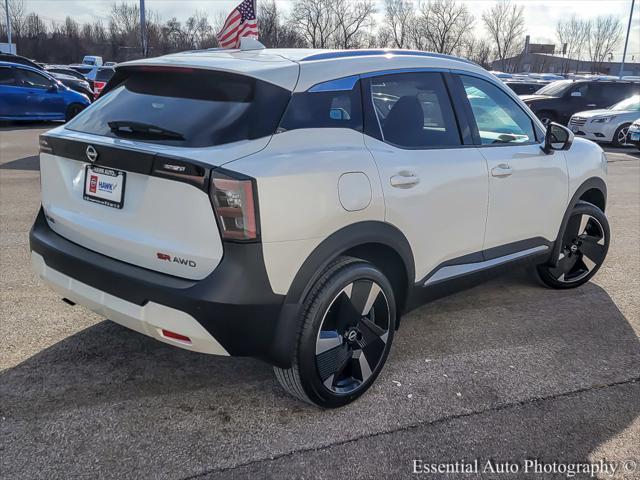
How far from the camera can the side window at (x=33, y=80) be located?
16.3 meters

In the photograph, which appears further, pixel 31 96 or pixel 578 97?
pixel 578 97

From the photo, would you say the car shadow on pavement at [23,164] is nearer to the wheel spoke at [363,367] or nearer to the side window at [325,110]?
the side window at [325,110]

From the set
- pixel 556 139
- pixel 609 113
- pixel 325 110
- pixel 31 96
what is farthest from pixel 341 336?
pixel 31 96

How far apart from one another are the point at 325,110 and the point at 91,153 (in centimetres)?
114

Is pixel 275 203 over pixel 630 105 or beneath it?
beneath

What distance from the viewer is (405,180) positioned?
3.10m

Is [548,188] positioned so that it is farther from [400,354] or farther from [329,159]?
[329,159]

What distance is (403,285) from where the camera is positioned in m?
3.39

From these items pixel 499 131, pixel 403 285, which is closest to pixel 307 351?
pixel 403 285

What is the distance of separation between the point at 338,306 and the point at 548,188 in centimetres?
216

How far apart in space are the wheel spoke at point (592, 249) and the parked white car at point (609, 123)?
39.9 ft

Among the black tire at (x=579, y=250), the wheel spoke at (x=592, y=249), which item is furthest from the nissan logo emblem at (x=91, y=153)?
the wheel spoke at (x=592, y=249)

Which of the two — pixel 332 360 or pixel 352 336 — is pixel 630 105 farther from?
pixel 332 360

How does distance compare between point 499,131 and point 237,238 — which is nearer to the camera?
point 237,238
